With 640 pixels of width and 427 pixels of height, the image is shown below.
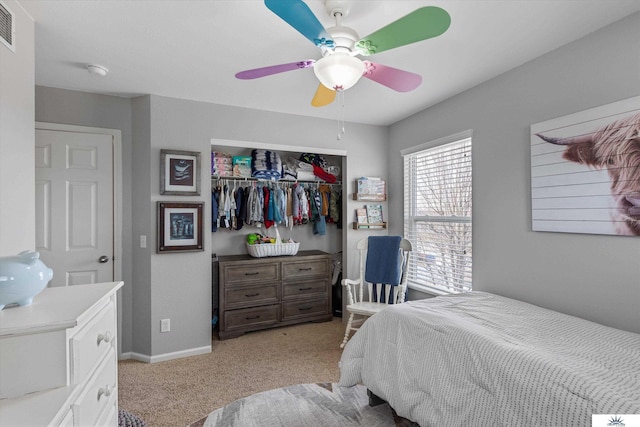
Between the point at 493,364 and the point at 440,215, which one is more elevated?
the point at 440,215

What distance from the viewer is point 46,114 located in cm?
268

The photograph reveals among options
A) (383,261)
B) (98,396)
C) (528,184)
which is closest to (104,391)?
(98,396)

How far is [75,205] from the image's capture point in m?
2.77

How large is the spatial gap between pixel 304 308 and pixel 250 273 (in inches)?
31.0

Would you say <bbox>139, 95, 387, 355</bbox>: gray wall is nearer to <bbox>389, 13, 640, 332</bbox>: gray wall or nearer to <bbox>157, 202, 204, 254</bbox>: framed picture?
<bbox>157, 202, 204, 254</bbox>: framed picture

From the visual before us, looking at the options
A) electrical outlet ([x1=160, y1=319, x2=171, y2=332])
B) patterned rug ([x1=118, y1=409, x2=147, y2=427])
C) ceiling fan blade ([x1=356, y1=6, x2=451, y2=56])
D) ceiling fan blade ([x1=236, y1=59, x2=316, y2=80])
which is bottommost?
patterned rug ([x1=118, y1=409, x2=147, y2=427])

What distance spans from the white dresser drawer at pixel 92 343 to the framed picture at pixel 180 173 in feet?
5.53

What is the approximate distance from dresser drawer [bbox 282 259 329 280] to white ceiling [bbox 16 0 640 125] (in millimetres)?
1855

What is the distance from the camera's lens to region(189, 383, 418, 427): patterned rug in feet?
6.52

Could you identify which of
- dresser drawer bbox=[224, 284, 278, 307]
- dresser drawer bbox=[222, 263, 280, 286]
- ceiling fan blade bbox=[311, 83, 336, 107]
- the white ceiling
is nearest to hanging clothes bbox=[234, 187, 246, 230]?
dresser drawer bbox=[222, 263, 280, 286]

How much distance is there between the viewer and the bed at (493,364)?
45.8 inches

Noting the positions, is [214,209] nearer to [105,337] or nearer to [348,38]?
[105,337]

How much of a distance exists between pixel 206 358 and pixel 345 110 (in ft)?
9.17

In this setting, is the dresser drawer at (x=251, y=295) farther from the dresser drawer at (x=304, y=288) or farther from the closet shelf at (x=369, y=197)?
the closet shelf at (x=369, y=197)
